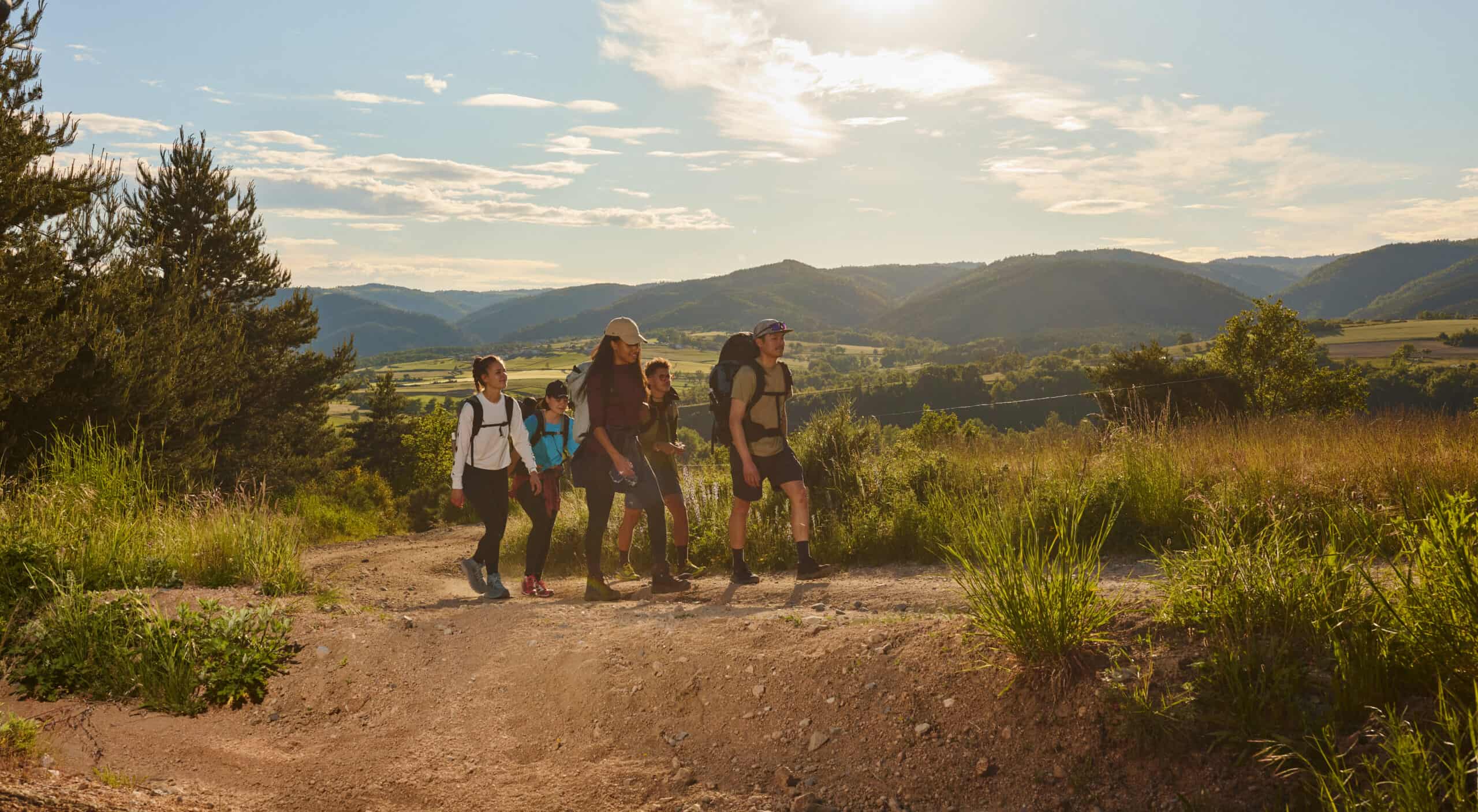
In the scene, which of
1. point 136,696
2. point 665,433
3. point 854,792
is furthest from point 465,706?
point 665,433

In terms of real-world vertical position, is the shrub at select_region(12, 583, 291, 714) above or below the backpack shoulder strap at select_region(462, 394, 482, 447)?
below

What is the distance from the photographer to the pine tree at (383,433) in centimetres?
4428

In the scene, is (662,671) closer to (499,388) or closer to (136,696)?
(136,696)

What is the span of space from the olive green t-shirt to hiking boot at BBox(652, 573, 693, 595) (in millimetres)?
1241

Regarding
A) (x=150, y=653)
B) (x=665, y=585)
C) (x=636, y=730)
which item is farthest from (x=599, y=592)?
(x=150, y=653)

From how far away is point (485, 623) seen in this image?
5.35 metres

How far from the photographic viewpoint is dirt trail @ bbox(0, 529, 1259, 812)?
309 cm

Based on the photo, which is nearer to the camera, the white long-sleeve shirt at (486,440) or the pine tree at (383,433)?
the white long-sleeve shirt at (486,440)

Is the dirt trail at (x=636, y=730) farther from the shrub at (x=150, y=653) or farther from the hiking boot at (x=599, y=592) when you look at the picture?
the hiking boot at (x=599, y=592)

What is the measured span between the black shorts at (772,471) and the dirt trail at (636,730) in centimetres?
148

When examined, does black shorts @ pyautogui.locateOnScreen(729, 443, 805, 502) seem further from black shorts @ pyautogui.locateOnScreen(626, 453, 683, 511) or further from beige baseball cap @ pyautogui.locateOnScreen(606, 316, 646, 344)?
beige baseball cap @ pyautogui.locateOnScreen(606, 316, 646, 344)

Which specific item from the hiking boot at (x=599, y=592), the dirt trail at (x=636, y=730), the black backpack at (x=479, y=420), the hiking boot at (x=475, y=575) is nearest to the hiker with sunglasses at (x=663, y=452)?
the hiking boot at (x=599, y=592)

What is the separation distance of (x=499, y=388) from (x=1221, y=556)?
5246 mm

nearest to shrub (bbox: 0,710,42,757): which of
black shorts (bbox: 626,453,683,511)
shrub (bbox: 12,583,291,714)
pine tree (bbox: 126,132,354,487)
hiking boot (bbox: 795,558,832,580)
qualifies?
shrub (bbox: 12,583,291,714)
